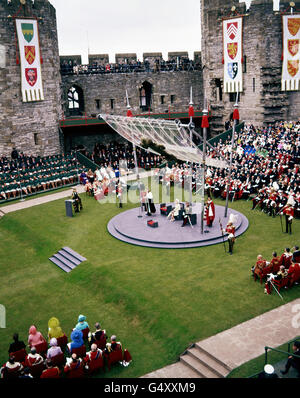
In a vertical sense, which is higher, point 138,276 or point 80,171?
point 80,171

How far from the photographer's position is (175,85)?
40469 millimetres

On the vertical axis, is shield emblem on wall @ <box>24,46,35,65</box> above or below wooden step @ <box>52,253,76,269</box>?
above

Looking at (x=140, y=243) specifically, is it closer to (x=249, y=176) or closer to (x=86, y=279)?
(x=86, y=279)

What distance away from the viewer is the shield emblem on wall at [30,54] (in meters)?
30.7

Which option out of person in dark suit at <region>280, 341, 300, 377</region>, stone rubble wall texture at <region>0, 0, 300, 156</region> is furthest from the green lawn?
stone rubble wall texture at <region>0, 0, 300, 156</region>

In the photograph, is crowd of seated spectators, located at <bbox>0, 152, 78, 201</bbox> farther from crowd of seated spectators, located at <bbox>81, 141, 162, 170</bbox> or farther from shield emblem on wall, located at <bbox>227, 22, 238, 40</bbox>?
shield emblem on wall, located at <bbox>227, 22, 238, 40</bbox>

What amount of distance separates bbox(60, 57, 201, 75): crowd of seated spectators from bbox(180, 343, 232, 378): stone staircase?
103ft

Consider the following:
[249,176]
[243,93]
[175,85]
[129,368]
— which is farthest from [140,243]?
[175,85]

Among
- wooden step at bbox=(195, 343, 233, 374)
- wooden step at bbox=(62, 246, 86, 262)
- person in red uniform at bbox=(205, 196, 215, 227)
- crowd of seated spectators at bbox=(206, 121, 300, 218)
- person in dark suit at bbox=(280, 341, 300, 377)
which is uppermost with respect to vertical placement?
crowd of seated spectators at bbox=(206, 121, 300, 218)

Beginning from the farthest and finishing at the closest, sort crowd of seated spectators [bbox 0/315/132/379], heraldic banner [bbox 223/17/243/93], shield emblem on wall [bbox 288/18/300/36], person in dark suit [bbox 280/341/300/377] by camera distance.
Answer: heraldic banner [bbox 223/17/243/93], shield emblem on wall [bbox 288/18/300/36], crowd of seated spectators [bbox 0/315/132/379], person in dark suit [bbox 280/341/300/377]

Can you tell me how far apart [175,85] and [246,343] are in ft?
111

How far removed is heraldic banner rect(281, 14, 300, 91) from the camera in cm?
3262

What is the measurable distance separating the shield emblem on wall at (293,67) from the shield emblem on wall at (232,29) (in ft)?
18.6

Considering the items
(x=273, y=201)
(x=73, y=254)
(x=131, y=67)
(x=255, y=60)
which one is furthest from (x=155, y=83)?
(x=73, y=254)
